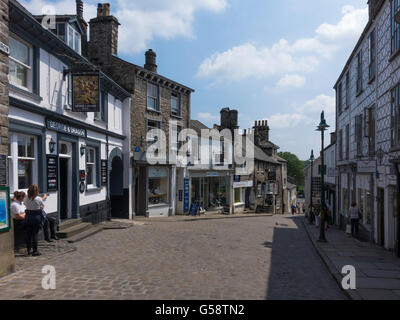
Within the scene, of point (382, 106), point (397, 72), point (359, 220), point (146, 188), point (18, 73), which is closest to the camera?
point (18, 73)

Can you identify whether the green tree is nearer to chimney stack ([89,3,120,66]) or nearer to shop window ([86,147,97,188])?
chimney stack ([89,3,120,66])

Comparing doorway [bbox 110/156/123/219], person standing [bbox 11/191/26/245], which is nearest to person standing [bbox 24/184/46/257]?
person standing [bbox 11/191/26/245]

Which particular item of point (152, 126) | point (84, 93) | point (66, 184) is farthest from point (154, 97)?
point (66, 184)

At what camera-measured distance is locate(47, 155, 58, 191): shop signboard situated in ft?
36.0

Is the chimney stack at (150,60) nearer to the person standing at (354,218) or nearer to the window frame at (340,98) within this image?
the window frame at (340,98)

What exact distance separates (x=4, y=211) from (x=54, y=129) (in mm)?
4922

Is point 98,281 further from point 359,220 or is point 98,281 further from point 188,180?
point 188,180

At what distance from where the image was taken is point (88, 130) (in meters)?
14.4

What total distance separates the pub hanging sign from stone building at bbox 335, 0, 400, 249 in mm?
10773

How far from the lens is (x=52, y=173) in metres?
11.2

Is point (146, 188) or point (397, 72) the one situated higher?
point (397, 72)

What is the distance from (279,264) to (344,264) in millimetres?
1927

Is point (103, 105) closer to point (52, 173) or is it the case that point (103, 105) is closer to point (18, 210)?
point (52, 173)
